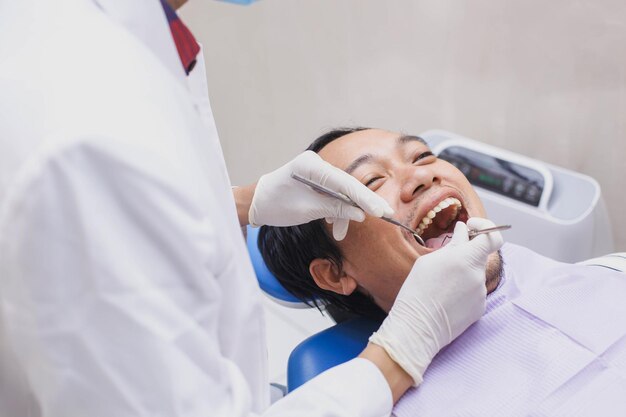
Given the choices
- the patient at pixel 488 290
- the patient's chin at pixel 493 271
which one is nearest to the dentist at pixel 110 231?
the patient at pixel 488 290

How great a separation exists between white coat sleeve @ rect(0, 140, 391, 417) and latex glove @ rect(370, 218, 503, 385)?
54cm

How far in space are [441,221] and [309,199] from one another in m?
0.36

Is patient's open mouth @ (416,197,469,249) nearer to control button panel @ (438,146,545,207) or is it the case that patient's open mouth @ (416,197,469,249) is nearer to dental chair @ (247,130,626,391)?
dental chair @ (247,130,626,391)

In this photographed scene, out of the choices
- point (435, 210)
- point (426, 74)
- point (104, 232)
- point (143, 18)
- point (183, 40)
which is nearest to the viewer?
point (104, 232)

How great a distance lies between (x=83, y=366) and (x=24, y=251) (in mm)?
143

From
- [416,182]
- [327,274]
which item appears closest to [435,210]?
[416,182]

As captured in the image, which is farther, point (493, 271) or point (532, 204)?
point (532, 204)

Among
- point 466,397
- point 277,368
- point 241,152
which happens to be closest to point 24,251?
point 466,397

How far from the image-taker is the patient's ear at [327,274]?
5.12 ft

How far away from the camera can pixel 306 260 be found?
5.34 ft

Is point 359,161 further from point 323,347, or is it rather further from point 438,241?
point 323,347

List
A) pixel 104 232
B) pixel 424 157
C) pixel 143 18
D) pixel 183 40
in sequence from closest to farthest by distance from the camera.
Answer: pixel 104 232 → pixel 143 18 → pixel 183 40 → pixel 424 157

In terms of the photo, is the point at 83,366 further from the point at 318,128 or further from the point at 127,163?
the point at 318,128

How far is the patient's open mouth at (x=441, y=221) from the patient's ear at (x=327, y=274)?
199 mm
